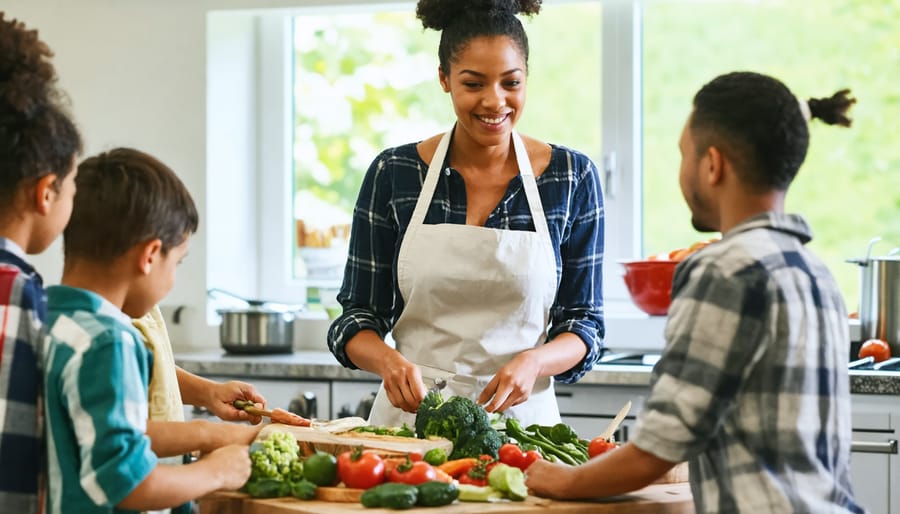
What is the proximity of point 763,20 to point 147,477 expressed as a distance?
3.33 meters

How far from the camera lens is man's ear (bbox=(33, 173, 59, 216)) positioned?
1.78m

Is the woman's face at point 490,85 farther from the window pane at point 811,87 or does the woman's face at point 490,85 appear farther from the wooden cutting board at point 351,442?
the window pane at point 811,87

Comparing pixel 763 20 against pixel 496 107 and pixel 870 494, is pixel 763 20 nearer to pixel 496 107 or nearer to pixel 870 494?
pixel 870 494

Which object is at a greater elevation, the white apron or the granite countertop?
the white apron

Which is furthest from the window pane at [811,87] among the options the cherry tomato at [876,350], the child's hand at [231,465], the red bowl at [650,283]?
the child's hand at [231,465]

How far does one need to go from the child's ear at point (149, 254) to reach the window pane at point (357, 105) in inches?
114

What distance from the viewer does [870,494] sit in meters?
3.42

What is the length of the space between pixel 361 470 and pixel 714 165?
0.73 metres

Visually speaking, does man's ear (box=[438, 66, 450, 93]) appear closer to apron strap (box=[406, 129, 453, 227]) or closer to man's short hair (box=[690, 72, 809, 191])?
apron strap (box=[406, 129, 453, 227])

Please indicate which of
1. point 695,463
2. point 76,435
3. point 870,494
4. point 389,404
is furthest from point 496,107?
point 870,494

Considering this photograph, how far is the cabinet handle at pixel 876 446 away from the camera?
3.38 metres

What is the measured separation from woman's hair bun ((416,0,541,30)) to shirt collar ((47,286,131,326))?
1193mm

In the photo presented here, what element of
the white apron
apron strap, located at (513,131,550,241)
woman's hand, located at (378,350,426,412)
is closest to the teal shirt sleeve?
woman's hand, located at (378,350,426,412)

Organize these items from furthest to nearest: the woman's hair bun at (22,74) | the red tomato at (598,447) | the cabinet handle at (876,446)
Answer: the cabinet handle at (876,446) < the red tomato at (598,447) < the woman's hair bun at (22,74)
